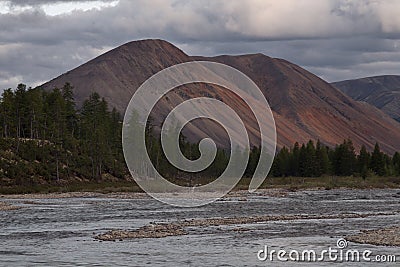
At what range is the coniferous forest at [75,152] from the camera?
117m

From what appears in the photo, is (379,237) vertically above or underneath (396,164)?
underneath

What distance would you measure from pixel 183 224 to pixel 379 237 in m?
16.1

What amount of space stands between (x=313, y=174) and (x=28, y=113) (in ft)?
208

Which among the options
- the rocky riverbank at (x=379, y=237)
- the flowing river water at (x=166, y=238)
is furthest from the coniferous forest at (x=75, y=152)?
Answer: the rocky riverbank at (x=379, y=237)

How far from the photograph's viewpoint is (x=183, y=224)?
53156 mm

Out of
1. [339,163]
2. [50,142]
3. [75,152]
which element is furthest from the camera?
[339,163]

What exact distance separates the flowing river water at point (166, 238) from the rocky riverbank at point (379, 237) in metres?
1.08

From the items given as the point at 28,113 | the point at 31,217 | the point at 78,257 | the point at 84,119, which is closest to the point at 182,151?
the point at 84,119

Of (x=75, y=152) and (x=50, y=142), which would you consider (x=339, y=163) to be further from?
(x=50, y=142)

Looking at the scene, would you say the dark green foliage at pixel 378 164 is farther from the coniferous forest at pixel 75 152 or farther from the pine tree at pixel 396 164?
the pine tree at pixel 396 164

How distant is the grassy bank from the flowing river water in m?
32.5

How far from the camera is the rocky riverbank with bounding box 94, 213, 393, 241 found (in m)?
45.3

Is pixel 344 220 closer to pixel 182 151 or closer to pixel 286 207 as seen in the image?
pixel 286 207

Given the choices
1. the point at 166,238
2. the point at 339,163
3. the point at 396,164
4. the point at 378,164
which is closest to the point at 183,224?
the point at 166,238
